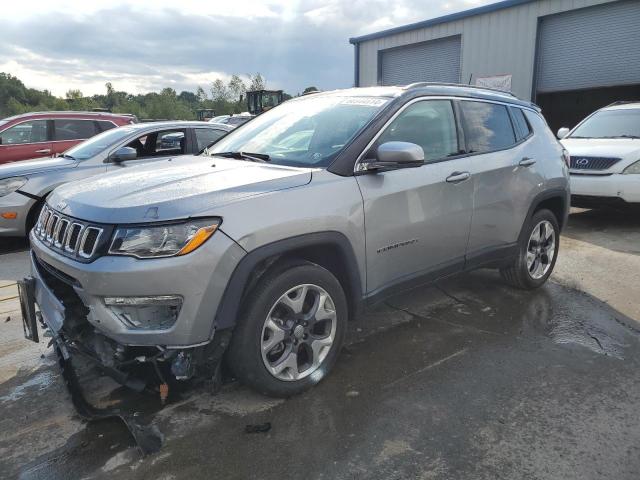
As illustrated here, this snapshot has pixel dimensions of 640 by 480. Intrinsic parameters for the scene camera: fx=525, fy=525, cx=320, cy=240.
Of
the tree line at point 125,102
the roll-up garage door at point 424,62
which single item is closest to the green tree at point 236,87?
the tree line at point 125,102

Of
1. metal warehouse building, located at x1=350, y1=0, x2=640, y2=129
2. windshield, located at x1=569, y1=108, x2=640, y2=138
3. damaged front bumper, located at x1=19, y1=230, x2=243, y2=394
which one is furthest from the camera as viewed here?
metal warehouse building, located at x1=350, y1=0, x2=640, y2=129

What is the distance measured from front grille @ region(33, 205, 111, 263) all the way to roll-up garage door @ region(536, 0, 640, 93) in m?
15.0

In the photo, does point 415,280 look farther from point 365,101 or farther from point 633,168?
point 633,168

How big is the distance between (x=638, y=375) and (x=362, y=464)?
6.69 feet

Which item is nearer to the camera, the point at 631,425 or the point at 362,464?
the point at 362,464

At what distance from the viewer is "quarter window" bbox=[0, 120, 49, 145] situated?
919 centimetres

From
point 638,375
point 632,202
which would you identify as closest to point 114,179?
point 638,375

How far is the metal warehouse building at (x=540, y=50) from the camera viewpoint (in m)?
13.8

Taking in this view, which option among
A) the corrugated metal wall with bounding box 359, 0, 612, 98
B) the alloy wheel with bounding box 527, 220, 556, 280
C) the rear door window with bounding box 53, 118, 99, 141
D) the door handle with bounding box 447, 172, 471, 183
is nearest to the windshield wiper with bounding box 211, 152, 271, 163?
the door handle with bounding box 447, 172, 471, 183

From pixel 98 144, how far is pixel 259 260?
528 cm

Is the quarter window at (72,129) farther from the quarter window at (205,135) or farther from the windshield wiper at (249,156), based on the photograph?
the windshield wiper at (249,156)

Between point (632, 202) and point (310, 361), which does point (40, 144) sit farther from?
point (632, 202)

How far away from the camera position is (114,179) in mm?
3166

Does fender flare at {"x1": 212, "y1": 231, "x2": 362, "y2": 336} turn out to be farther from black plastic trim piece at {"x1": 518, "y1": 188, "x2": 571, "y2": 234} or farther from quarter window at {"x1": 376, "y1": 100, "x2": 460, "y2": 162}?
black plastic trim piece at {"x1": 518, "y1": 188, "x2": 571, "y2": 234}
